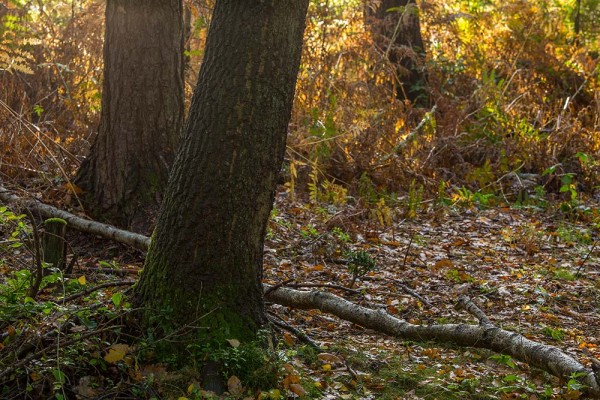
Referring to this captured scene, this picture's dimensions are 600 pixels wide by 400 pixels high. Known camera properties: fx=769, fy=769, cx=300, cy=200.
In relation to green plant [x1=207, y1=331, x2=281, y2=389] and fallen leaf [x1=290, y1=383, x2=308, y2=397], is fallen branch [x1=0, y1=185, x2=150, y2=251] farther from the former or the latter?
fallen leaf [x1=290, y1=383, x2=308, y2=397]

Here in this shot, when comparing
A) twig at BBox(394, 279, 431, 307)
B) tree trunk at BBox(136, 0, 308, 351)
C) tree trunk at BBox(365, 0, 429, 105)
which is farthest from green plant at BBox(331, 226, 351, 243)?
tree trunk at BBox(365, 0, 429, 105)

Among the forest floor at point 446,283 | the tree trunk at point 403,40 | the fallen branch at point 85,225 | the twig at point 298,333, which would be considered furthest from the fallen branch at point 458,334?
the tree trunk at point 403,40

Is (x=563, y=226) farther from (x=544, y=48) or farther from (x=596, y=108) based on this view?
(x=544, y=48)

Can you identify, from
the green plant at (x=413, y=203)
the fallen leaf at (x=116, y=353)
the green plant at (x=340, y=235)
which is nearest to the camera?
the fallen leaf at (x=116, y=353)

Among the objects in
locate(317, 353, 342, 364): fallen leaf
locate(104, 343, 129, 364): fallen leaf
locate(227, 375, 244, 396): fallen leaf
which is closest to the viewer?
locate(104, 343, 129, 364): fallen leaf

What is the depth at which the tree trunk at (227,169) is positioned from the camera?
3.72 meters

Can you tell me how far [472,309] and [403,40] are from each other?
7536mm

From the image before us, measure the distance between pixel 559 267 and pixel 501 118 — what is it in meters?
3.81

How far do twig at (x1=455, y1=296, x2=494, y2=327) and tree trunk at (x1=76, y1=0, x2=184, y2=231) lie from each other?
8.47ft

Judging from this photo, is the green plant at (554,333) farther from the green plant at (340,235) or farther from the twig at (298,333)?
the green plant at (340,235)

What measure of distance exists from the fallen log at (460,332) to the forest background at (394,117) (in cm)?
150

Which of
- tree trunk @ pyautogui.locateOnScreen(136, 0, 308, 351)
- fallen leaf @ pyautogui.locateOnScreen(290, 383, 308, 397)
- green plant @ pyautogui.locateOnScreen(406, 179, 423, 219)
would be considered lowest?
fallen leaf @ pyautogui.locateOnScreen(290, 383, 308, 397)

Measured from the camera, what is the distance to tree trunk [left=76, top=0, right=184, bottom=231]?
636cm

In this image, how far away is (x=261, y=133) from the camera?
3752 mm
